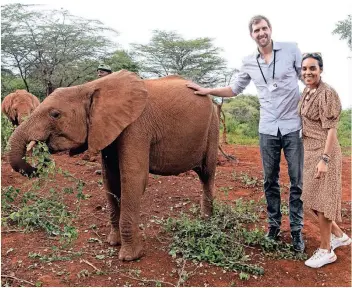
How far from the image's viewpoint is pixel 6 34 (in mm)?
18031

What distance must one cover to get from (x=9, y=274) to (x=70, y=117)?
1.44m

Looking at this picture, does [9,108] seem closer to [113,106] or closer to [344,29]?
[113,106]

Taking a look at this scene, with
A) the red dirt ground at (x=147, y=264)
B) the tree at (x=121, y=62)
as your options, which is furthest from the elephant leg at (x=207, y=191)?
the tree at (x=121, y=62)

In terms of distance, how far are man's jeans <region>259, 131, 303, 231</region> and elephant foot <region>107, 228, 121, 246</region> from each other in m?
1.56

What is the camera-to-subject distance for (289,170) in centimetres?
477

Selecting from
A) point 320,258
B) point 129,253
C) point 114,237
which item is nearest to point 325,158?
point 320,258

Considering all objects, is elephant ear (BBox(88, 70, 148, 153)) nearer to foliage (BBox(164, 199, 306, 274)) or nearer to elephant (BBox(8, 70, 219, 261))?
elephant (BBox(8, 70, 219, 261))

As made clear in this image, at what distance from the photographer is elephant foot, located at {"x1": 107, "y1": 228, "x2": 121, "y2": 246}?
489 cm

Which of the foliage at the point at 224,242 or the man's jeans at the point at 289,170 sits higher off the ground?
the man's jeans at the point at 289,170

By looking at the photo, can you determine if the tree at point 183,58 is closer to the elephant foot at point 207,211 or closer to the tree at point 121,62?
the tree at point 121,62

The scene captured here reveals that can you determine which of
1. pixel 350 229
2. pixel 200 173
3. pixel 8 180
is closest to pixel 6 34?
pixel 8 180

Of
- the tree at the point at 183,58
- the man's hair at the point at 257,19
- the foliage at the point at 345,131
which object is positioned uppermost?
the man's hair at the point at 257,19

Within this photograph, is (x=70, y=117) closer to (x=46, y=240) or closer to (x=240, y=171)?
(x=46, y=240)

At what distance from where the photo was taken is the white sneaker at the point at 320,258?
4.50 metres
